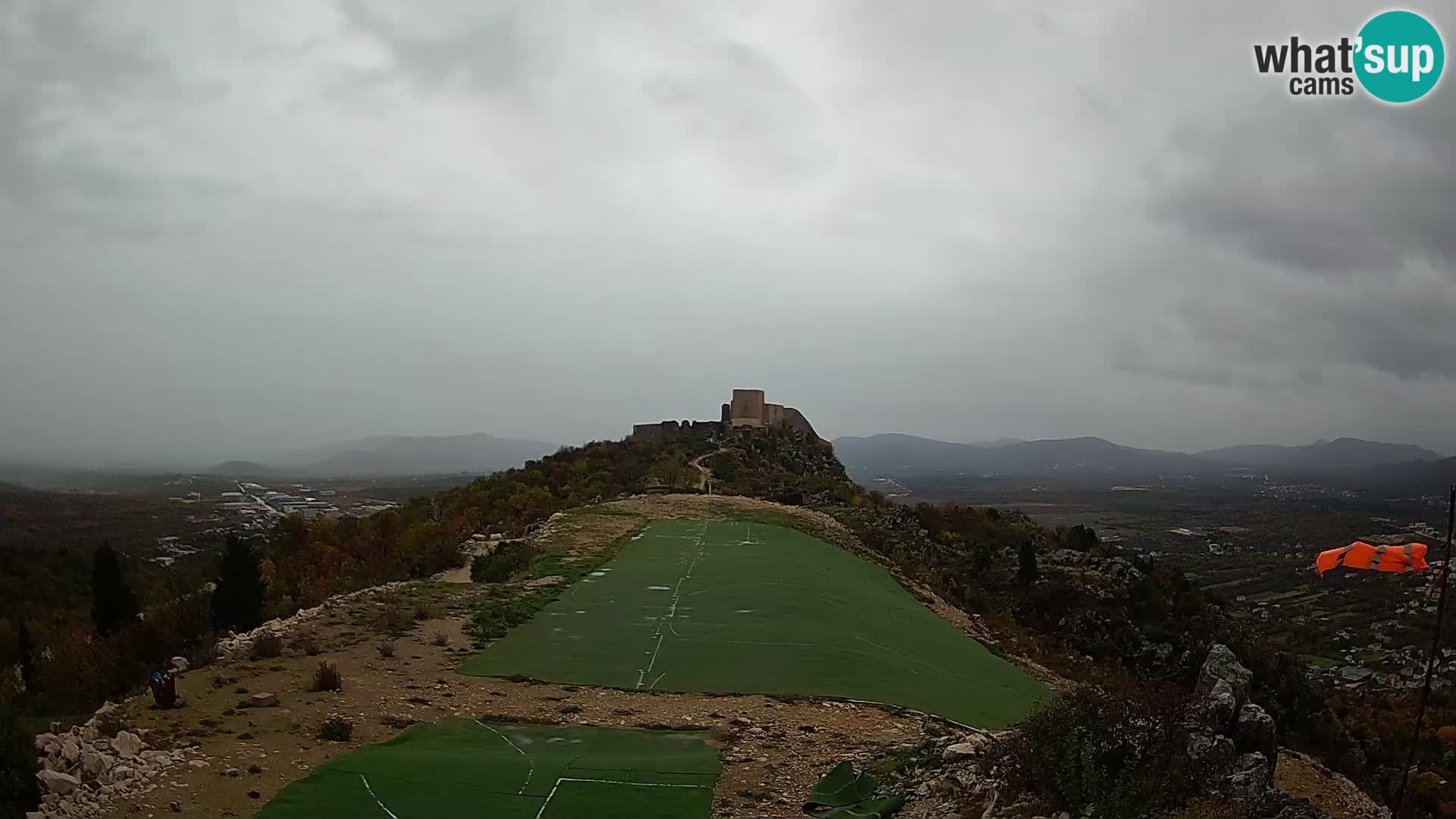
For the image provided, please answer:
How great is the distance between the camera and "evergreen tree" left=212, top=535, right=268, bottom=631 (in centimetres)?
1625

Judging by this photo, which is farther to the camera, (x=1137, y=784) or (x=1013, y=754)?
(x=1013, y=754)

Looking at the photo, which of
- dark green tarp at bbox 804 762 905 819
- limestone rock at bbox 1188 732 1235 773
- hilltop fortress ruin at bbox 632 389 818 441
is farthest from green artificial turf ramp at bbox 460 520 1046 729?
hilltop fortress ruin at bbox 632 389 818 441

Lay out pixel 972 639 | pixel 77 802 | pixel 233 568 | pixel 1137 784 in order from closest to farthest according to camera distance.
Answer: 1. pixel 1137 784
2. pixel 77 802
3. pixel 233 568
4. pixel 972 639

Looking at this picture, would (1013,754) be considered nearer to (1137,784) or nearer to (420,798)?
(1137,784)

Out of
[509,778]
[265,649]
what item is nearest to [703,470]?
[265,649]

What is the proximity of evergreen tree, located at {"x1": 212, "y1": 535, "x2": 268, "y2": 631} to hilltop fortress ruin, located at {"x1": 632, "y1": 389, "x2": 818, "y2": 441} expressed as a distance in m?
36.4

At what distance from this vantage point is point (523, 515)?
103ft

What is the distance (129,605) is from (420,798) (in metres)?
16.6

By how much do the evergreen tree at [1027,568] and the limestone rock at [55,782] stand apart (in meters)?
29.2

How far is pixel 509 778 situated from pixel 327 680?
143 inches

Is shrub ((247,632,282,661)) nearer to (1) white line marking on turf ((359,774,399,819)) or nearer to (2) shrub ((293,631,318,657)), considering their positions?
(2) shrub ((293,631,318,657))

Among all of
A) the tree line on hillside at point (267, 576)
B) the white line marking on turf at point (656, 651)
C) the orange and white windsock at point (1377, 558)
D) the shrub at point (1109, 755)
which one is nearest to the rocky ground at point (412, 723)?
the shrub at point (1109, 755)

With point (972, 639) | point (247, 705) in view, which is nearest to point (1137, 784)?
point (247, 705)

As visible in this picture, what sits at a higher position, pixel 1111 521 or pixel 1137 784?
pixel 1137 784
